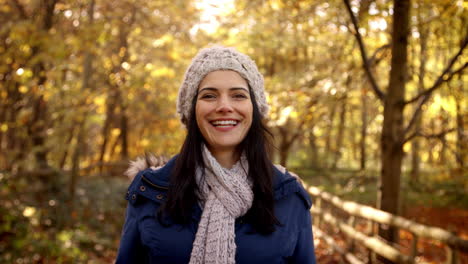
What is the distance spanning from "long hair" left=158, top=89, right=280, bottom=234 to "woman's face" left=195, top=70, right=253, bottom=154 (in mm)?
→ 97

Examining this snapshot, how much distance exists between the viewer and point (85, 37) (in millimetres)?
6477

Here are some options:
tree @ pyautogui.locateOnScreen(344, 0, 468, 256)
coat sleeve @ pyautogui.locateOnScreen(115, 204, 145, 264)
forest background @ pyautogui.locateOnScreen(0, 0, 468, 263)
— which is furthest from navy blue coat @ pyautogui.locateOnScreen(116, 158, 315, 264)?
tree @ pyautogui.locateOnScreen(344, 0, 468, 256)

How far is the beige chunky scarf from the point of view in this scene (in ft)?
6.40

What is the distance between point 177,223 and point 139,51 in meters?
12.1

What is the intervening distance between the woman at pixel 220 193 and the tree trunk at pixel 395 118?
260 cm

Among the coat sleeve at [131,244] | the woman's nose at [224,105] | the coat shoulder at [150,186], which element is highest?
the woman's nose at [224,105]

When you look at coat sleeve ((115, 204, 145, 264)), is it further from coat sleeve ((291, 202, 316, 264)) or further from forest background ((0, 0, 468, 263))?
coat sleeve ((291, 202, 316, 264))

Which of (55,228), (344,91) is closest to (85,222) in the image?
(55,228)

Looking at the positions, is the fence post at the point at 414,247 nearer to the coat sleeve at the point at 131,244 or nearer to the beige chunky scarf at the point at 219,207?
the beige chunky scarf at the point at 219,207

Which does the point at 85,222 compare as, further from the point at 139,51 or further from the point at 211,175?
the point at 211,175

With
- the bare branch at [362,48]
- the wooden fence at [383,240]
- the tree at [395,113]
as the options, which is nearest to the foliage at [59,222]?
the wooden fence at [383,240]

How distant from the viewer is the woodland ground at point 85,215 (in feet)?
20.0

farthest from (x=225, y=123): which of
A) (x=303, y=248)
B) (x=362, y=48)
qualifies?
(x=362, y=48)

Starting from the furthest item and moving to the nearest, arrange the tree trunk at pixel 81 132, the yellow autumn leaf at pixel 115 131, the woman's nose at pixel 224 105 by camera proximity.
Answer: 1. the yellow autumn leaf at pixel 115 131
2. the tree trunk at pixel 81 132
3. the woman's nose at pixel 224 105
